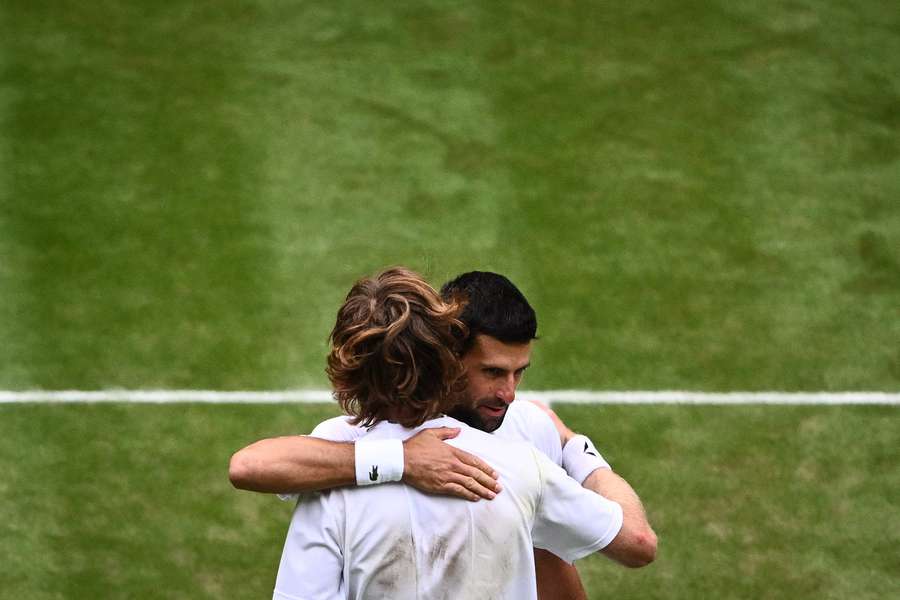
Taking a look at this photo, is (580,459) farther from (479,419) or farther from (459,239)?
(459,239)

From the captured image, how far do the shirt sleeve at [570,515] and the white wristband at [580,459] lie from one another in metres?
0.43

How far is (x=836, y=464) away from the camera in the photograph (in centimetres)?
698

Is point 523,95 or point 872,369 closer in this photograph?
point 872,369

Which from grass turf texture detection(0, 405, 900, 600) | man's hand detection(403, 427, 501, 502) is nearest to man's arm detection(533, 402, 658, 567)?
man's hand detection(403, 427, 501, 502)

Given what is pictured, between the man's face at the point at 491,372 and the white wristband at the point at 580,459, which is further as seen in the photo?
the white wristband at the point at 580,459

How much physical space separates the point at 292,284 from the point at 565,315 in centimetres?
177

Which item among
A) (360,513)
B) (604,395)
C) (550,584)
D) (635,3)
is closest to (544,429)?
(550,584)

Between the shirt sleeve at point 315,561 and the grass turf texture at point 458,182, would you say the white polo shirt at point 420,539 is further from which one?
the grass turf texture at point 458,182

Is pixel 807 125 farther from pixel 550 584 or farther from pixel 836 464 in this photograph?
pixel 550 584

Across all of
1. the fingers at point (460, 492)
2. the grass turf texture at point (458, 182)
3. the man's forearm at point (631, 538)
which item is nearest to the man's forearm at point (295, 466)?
the fingers at point (460, 492)

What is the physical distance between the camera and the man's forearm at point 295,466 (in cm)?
389

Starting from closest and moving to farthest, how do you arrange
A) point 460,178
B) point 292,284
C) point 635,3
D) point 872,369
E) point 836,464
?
point 836,464, point 872,369, point 292,284, point 460,178, point 635,3

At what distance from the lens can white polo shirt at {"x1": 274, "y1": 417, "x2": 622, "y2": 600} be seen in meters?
3.82

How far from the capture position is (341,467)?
3883 millimetres
